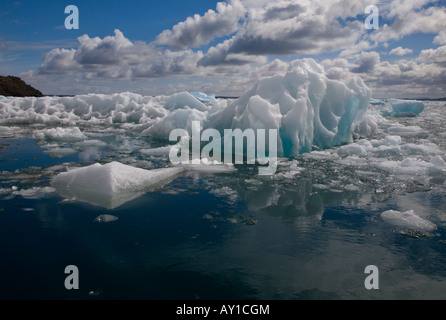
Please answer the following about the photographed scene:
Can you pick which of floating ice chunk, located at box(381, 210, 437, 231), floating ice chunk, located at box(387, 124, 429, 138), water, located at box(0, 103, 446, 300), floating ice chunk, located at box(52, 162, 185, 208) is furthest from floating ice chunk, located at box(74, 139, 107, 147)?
floating ice chunk, located at box(387, 124, 429, 138)

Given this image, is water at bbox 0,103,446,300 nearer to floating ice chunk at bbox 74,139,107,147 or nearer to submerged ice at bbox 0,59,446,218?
submerged ice at bbox 0,59,446,218

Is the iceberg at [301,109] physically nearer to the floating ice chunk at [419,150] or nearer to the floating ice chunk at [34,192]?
the floating ice chunk at [419,150]

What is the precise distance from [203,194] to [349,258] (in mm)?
2641

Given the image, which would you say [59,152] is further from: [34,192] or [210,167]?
[210,167]

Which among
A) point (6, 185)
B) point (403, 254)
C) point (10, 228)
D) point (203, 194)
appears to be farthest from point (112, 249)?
point (6, 185)

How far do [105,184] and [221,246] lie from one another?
8.01ft

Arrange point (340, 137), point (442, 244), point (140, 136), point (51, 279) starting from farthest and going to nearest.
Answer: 1. point (140, 136)
2. point (340, 137)
3. point (442, 244)
4. point (51, 279)

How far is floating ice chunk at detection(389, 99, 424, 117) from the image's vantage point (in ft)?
83.0

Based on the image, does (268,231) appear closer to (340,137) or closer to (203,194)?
(203,194)

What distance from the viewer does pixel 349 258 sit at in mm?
3281

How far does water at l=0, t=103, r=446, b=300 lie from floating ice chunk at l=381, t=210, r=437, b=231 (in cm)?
10

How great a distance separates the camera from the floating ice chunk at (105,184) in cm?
491

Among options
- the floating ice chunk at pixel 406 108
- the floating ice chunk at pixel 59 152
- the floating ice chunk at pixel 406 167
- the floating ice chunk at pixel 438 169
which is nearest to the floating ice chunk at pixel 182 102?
the floating ice chunk at pixel 59 152

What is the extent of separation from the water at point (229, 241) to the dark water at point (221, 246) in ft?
0.04
